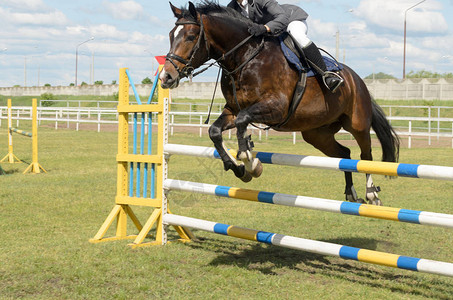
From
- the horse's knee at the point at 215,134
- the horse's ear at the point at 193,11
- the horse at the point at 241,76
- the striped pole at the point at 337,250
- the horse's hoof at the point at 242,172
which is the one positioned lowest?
the striped pole at the point at 337,250

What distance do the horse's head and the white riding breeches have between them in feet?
3.27

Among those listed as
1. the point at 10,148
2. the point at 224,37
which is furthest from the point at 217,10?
the point at 10,148

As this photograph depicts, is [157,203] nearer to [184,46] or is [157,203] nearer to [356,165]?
[184,46]

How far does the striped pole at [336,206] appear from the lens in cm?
381

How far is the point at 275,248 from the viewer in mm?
5926

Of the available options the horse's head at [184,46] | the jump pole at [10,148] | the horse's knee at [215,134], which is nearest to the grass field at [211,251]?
the horse's knee at [215,134]

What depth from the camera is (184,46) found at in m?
4.68

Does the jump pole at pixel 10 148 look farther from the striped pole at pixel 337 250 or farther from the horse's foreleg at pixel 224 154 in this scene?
the horse's foreleg at pixel 224 154

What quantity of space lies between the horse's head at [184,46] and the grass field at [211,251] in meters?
1.73

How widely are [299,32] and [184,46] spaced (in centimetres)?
127

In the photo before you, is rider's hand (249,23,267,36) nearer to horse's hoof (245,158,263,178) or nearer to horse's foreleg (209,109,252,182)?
horse's foreleg (209,109,252,182)

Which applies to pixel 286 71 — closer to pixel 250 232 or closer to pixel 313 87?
pixel 313 87

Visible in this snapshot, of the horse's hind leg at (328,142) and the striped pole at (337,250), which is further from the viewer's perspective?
the horse's hind leg at (328,142)

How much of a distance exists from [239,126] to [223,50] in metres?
0.83
